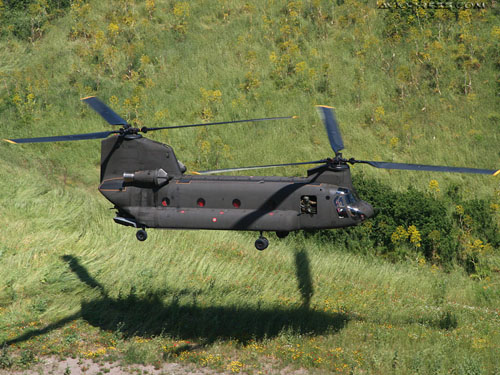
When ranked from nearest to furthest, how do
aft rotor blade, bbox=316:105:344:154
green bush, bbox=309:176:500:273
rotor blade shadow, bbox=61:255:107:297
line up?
aft rotor blade, bbox=316:105:344:154 < rotor blade shadow, bbox=61:255:107:297 < green bush, bbox=309:176:500:273

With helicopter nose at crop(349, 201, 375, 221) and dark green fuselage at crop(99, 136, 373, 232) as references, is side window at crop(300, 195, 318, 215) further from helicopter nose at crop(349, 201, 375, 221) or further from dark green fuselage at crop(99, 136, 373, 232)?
helicopter nose at crop(349, 201, 375, 221)

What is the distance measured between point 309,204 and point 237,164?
19.4 meters

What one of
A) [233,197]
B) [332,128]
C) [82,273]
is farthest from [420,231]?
[82,273]

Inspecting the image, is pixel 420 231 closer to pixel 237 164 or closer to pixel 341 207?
pixel 237 164

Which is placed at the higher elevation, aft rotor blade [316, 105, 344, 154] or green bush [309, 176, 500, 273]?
aft rotor blade [316, 105, 344, 154]

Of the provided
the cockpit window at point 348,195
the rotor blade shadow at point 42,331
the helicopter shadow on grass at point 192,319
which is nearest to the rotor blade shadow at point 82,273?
the helicopter shadow on grass at point 192,319

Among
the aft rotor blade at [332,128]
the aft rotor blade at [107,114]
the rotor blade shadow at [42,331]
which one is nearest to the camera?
the aft rotor blade at [332,128]

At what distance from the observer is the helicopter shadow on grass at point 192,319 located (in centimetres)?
2152

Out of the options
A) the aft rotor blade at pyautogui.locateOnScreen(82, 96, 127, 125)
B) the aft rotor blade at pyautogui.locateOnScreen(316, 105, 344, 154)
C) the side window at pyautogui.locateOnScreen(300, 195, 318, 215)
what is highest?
the aft rotor blade at pyautogui.locateOnScreen(82, 96, 127, 125)

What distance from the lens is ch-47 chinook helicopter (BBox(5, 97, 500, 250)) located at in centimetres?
1617

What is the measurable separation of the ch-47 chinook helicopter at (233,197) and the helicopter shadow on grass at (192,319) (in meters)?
6.14

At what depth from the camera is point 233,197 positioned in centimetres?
1655

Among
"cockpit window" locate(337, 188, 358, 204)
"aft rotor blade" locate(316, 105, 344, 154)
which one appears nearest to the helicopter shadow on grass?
"cockpit window" locate(337, 188, 358, 204)

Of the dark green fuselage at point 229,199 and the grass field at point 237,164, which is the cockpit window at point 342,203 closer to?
the dark green fuselage at point 229,199
